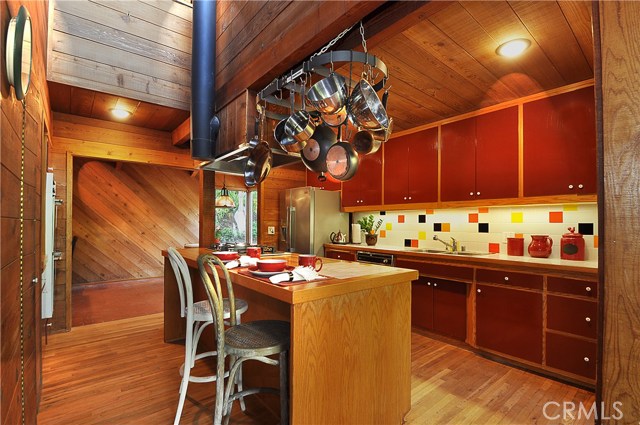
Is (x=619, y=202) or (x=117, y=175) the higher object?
(x=117, y=175)

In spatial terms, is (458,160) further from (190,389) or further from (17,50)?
(17,50)

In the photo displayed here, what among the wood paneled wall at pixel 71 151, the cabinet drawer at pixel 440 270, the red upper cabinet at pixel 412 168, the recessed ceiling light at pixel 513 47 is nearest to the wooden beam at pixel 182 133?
the wood paneled wall at pixel 71 151

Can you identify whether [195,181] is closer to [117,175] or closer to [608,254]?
[117,175]

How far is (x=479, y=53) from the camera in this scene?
206 centimetres

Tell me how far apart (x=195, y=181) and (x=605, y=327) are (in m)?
7.25

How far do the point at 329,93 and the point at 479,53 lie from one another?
1129 mm

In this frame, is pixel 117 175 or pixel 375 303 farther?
pixel 117 175

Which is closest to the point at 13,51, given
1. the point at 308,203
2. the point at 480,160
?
the point at 480,160

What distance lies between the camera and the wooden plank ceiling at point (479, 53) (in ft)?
5.41

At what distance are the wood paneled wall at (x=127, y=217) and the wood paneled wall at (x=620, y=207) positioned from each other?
6539mm

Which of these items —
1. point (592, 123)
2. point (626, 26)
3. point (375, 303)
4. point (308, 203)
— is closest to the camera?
point (626, 26)

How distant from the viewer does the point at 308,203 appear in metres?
4.47

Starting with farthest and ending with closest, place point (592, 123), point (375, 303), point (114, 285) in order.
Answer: point (114, 285), point (592, 123), point (375, 303)

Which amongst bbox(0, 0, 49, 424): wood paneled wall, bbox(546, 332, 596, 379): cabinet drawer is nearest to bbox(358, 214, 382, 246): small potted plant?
bbox(546, 332, 596, 379): cabinet drawer
